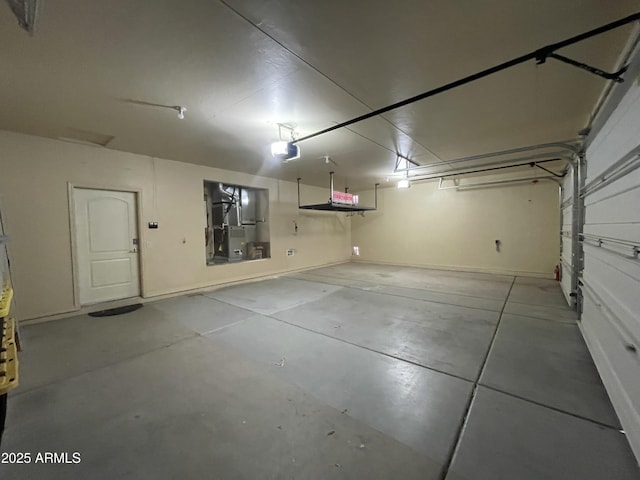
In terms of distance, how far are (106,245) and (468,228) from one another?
7925 mm

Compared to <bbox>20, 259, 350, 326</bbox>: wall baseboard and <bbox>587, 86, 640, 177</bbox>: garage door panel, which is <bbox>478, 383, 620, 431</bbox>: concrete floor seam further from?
<bbox>20, 259, 350, 326</bbox>: wall baseboard

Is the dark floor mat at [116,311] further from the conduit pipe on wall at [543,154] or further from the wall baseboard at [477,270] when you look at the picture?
the wall baseboard at [477,270]

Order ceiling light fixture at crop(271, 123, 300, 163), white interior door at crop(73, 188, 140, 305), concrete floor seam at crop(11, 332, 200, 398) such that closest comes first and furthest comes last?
concrete floor seam at crop(11, 332, 200, 398) → ceiling light fixture at crop(271, 123, 300, 163) → white interior door at crop(73, 188, 140, 305)

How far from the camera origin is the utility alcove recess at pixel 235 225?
21.5ft

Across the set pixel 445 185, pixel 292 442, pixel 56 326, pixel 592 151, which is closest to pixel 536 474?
pixel 292 442

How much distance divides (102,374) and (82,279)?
253 centimetres

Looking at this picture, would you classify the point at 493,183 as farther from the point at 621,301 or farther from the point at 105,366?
the point at 105,366

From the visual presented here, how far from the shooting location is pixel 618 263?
186 cm

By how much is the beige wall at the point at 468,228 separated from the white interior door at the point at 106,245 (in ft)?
21.9

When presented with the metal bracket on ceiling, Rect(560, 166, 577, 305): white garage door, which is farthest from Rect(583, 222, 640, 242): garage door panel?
Rect(560, 166, 577, 305): white garage door

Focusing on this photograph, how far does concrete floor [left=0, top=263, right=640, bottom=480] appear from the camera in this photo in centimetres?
133

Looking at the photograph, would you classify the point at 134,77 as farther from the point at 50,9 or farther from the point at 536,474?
the point at 536,474

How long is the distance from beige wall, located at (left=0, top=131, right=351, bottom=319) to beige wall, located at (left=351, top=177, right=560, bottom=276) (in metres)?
3.37

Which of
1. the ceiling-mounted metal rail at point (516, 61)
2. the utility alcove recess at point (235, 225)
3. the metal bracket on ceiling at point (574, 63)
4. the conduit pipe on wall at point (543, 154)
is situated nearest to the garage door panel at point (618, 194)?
the metal bracket on ceiling at point (574, 63)
